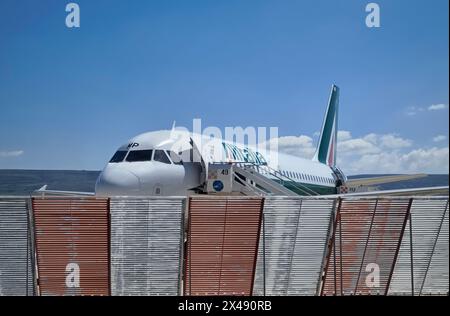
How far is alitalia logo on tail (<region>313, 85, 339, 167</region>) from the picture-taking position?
57125mm

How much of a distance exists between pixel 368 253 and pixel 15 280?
9.02 meters

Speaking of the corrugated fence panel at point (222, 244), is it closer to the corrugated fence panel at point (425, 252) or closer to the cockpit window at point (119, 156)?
the corrugated fence panel at point (425, 252)

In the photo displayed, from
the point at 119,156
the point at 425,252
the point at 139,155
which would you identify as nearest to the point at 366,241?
the point at 425,252

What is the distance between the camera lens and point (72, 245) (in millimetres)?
14195

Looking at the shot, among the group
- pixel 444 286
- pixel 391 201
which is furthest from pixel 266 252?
pixel 444 286

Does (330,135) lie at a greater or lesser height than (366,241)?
lesser

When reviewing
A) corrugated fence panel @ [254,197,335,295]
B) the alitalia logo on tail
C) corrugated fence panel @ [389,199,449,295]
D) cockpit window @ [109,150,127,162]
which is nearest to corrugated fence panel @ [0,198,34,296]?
corrugated fence panel @ [254,197,335,295]

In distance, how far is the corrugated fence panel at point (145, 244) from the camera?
47.1 ft

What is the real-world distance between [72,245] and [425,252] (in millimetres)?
9258

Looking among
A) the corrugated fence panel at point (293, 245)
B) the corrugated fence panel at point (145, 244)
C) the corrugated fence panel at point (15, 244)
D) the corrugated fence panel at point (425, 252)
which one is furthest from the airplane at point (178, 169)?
the corrugated fence panel at point (425, 252)

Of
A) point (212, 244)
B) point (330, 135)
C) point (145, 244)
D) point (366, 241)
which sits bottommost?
point (330, 135)

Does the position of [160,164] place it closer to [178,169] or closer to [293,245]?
[178,169]
